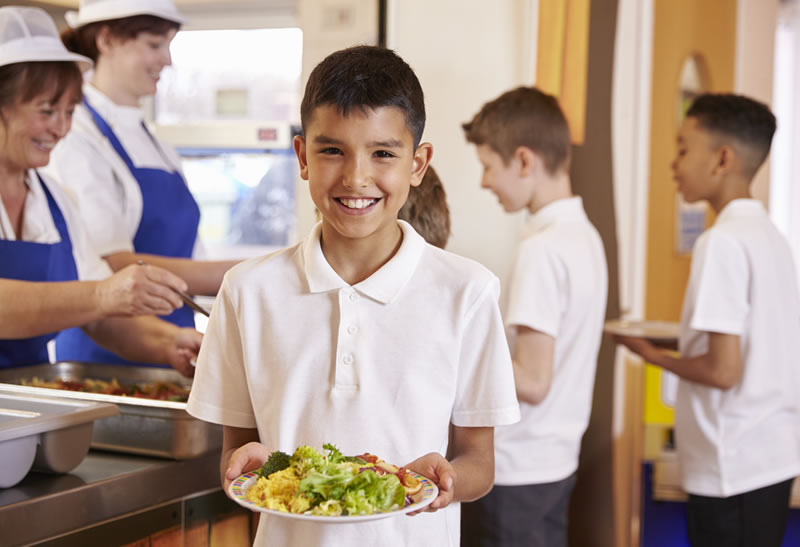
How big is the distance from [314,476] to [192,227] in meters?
1.46

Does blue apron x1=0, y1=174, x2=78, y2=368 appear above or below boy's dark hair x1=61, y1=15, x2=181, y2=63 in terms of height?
below

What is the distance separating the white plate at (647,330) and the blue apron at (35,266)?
1209 mm

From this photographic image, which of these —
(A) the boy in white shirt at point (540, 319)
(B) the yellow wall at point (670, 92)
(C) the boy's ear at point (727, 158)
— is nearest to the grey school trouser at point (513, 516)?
(A) the boy in white shirt at point (540, 319)

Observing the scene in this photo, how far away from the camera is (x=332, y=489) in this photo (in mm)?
785

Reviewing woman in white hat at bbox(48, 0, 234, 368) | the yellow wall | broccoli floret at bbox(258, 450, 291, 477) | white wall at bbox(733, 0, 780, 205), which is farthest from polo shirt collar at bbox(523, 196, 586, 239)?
white wall at bbox(733, 0, 780, 205)

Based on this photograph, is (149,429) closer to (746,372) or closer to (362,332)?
(362,332)

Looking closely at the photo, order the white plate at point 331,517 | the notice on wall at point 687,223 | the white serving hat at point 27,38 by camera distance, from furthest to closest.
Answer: the notice on wall at point 687,223, the white serving hat at point 27,38, the white plate at point 331,517

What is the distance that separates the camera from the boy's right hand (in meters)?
1.42

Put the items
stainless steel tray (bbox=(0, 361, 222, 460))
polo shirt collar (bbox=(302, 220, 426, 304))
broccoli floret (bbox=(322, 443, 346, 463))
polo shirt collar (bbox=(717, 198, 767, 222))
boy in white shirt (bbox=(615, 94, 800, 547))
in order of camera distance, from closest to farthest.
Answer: broccoli floret (bbox=(322, 443, 346, 463)), polo shirt collar (bbox=(302, 220, 426, 304)), stainless steel tray (bbox=(0, 361, 222, 460)), boy in white shirt (bbox=(615, 94, 800, 547)), polo shirt collar (bbox=(717, 198, 767, 222))

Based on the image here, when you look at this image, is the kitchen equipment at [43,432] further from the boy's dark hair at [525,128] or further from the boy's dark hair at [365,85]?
the boy's dark hair at [525,128]

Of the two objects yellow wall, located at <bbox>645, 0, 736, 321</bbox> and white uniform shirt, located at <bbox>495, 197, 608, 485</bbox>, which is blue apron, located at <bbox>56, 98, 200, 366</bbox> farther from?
yellow wall, located at <bbox>645, 0, 736, 321</bbox>

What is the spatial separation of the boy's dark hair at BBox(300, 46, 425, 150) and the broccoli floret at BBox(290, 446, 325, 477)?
1.10 feet

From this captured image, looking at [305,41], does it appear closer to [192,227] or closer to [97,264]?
[192,227]

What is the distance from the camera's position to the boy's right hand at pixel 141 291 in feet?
4.65
